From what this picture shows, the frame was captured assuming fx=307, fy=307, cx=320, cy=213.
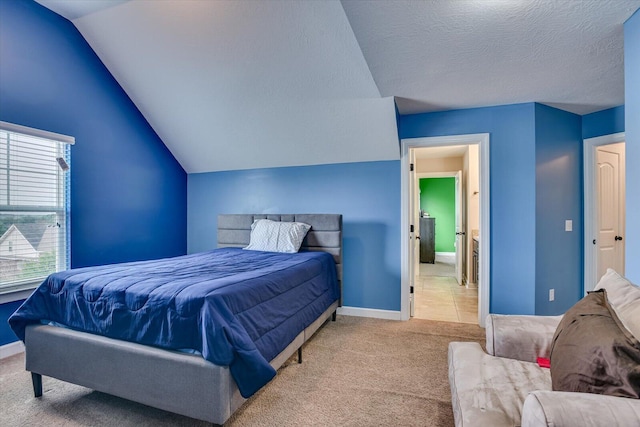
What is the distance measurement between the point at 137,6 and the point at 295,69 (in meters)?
1.38

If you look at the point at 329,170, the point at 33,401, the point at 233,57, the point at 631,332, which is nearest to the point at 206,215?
the point at 329,170

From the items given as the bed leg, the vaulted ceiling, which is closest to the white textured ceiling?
the vaulted ceiling

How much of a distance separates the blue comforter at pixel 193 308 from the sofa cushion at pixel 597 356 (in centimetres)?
126

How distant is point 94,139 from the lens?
10.4ft

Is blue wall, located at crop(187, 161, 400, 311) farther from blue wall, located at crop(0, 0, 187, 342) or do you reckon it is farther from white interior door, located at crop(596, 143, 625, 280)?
white interior door, located at crop(596, 143, 625, 280)

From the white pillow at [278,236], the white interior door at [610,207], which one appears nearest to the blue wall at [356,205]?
the white pillow at [278,236]

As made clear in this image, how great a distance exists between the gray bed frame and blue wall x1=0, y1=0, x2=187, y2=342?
1.17 m

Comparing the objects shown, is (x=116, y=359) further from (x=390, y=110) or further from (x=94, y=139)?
(x=390, y=110)

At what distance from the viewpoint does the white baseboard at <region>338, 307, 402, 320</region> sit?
11.1 feet

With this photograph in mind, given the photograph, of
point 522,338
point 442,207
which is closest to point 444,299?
point 522,338

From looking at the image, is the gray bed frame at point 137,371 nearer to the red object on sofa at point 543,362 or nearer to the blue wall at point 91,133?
the blue wall at point 91,133

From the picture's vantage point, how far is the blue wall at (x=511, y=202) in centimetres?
301

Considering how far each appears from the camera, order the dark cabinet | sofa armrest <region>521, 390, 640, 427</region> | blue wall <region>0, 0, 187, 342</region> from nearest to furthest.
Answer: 1. sofa armrest <region>521, 390, 640, 427</region>
2. blue wall <region>0, 0, 187, 342</region>
3. the dark cabinet

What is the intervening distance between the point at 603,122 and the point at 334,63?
2.92m
